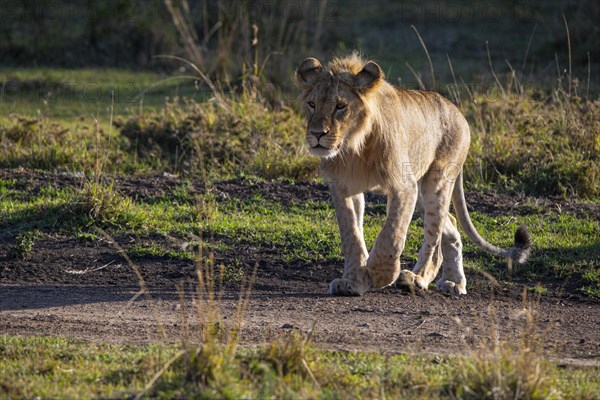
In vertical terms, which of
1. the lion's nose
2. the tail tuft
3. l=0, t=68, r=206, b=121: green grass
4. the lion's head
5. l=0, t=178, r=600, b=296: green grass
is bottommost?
l=0, t=68, r=206, b=121: green grass

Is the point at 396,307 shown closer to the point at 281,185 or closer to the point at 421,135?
the point at 421,135

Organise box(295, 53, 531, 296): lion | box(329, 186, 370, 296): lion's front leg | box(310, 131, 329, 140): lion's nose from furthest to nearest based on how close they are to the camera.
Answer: box(329, 186, 370, 296): lion's front leg < box(295, 53, 531, 296): lion < box(310, 131, 329, 140): lion's nose

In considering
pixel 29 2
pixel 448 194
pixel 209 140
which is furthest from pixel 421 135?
pixel 29 2

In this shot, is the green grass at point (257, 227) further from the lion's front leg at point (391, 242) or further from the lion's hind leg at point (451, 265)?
the lion's front leg at point (391, 242)

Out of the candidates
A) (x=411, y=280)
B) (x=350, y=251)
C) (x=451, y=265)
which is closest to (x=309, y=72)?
(x=350, y=251)

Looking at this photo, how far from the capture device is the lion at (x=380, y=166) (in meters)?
5.86

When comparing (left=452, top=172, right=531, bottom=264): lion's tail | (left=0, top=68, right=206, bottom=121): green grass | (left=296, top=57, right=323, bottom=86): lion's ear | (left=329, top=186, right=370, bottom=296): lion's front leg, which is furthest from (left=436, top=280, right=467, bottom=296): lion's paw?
(left=0, top=68, right=206, bottom=121): green grass

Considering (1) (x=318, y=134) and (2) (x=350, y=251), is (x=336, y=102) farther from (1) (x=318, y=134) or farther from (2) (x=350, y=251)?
(2) (x=350, y=251)

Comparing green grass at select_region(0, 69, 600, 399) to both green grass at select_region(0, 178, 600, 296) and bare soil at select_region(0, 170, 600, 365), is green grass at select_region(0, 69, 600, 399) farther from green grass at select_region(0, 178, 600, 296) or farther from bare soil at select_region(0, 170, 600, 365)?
bare soil at select_region(0, 170, 600, 365)

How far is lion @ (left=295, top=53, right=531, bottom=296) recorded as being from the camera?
5.86m

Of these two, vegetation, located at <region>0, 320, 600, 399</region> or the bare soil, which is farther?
→ the bare soil

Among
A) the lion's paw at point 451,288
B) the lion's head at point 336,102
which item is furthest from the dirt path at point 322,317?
the lion's head at point 336,102

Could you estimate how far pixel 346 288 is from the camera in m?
6.21

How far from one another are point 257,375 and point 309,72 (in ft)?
7.25
